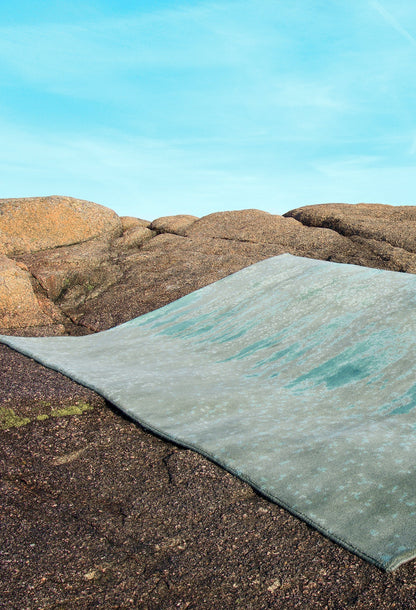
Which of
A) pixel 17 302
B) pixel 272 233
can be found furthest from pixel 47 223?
pixel 272 233

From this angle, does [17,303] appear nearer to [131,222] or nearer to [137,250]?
[137,250]

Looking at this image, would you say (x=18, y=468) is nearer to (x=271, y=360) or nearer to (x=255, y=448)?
(x=255, y=448)

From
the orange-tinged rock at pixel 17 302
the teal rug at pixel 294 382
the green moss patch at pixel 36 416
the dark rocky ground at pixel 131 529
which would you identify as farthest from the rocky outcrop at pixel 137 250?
the green moss patch at pixel 36 416

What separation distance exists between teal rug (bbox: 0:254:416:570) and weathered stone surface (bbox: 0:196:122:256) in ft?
10.6

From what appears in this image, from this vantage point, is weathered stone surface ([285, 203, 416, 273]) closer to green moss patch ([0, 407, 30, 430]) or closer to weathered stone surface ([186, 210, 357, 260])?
weathered stone surface ([186, 210, 357, 260])

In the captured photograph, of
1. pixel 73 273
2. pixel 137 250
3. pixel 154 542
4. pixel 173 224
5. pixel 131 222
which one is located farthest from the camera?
pixel 131 222

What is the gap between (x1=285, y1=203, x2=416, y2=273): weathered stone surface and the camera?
709 cm

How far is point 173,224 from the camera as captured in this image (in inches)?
365

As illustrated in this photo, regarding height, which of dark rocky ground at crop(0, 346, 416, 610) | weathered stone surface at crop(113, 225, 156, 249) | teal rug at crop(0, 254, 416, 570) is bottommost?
dark rocky ground at crop(0, 346, 416, 610)

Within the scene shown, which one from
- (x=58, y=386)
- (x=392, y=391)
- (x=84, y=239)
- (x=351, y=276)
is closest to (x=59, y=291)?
(x=84, y=239)

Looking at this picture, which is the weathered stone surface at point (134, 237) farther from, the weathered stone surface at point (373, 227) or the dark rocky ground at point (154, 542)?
the dark rocky ground at point (154, 542)

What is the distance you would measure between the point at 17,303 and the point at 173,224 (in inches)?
139

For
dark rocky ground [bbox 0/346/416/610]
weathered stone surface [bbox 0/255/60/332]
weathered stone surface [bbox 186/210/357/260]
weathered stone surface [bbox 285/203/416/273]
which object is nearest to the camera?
dark rocky ground [bbox 0/346/416/610]

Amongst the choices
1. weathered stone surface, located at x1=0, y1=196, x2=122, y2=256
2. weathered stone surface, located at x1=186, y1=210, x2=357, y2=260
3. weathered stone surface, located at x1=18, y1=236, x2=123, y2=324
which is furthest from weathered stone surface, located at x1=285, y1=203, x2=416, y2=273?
weathered stone surface, located at x1=0, y1=196, x2=122, y2=256
